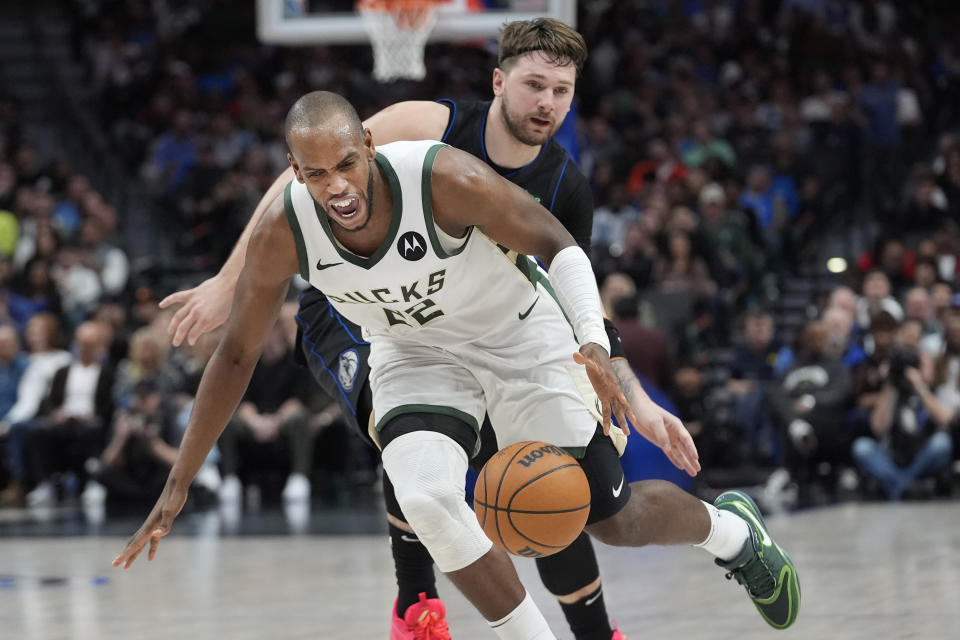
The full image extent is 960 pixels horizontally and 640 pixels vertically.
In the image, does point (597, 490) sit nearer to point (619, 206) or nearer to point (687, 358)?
point (687, 358)

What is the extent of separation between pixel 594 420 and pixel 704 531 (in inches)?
19.9

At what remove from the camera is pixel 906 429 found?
1045 centimetres

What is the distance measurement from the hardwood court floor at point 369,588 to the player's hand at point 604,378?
68.1 inches

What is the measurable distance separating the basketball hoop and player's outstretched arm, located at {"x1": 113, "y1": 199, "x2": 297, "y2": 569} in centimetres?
643

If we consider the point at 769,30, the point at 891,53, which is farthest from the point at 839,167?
the point at 769,30

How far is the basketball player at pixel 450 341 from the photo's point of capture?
3.80 m

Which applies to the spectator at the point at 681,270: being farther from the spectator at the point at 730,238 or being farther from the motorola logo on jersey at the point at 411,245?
the motorola logo on jersey at the point at 411,245

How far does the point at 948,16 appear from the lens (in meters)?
17.4

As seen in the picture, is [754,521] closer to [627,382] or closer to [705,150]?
[627,382]

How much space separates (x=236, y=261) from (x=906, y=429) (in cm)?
730

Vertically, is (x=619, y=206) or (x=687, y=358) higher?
(x=619, y=206)

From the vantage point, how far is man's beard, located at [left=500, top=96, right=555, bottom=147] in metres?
4.41

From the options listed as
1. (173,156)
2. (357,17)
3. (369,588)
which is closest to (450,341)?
(369,588)

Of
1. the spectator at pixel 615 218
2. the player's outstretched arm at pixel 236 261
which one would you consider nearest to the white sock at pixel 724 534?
the player's outstretched arm at pixel 236 261
